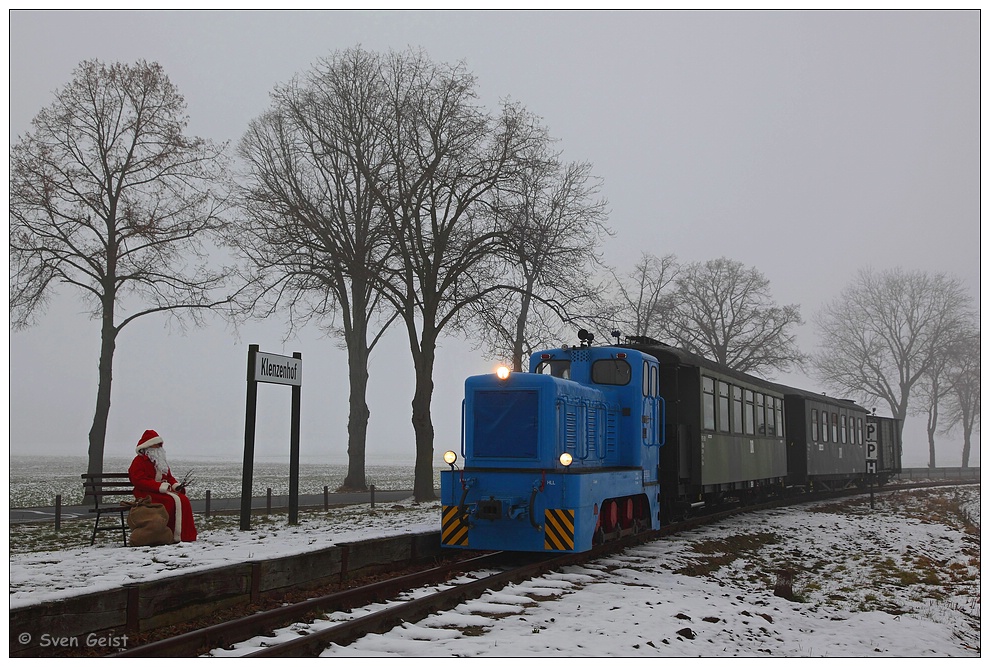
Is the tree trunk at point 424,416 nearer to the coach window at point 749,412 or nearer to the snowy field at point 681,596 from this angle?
the snowy field at point 681,596

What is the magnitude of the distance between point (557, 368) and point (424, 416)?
9670 millimetres

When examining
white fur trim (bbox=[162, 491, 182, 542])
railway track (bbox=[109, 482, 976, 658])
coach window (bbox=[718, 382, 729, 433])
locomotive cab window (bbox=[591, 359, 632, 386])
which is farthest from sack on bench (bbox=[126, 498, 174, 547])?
coach window (bbox=[718, 382, 729, 433])

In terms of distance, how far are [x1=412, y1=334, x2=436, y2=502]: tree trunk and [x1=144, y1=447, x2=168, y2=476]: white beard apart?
11.6 meters

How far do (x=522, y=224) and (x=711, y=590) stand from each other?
45.3 feet

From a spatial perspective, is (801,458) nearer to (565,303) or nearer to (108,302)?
(565,303)

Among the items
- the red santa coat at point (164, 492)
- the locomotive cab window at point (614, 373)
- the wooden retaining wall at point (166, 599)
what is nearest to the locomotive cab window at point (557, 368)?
the locomotive cab window at point (614, 373)

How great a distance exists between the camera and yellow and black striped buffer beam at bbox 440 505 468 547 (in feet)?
41.5

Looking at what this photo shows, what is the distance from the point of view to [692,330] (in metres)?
44.0

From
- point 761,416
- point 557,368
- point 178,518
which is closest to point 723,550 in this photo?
point 557,368

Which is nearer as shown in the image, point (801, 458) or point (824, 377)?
point (801, 458)

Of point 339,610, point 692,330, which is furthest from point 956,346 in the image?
point 339,610

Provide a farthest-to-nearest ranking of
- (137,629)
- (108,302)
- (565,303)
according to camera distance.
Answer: (565,303) < (108,302) < (137,629)

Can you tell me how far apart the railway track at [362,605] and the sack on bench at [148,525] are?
3633 mm

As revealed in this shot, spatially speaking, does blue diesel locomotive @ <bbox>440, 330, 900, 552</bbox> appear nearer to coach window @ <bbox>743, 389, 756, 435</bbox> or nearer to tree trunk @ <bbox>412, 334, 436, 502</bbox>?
coach window @ <bbox>743, 389, 756, 435</bbox>
